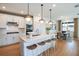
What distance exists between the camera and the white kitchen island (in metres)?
4.40

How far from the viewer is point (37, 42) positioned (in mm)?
5121

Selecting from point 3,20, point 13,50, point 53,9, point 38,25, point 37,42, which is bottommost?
point 13,50

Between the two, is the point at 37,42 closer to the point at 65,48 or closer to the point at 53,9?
the point at 65,48

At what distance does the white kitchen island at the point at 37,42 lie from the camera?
440 centimetres

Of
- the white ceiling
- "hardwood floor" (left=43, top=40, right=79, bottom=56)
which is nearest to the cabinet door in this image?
the white ceiling

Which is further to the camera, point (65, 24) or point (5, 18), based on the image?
point (5, 18)

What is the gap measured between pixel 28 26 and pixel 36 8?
0.79 meters

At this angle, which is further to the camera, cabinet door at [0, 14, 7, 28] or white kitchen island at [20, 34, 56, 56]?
cabinet door at [0, 14, 7, 28]

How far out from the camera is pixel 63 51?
15.8ft

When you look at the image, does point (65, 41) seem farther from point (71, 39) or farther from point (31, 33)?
point (31, 33)

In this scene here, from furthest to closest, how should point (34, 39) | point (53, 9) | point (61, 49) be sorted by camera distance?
1. point (61, 49)
2. point (34, 39)
3. point (53, 9)

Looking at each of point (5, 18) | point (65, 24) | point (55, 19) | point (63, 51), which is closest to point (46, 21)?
point (55, 19)

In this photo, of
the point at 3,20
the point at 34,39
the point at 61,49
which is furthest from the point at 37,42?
the point at 3,20

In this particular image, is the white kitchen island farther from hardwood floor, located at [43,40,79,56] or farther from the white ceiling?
the white ceiling
